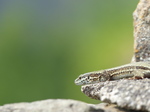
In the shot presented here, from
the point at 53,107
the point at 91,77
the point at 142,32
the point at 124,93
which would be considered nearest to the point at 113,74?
the point at 91,77

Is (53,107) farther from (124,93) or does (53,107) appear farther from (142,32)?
(142,32)

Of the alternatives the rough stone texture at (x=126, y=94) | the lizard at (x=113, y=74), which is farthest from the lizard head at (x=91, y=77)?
the rough stone texture at (x=126, y=94)

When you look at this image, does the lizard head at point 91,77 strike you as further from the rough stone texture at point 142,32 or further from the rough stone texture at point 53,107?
the rough stone texture at point 53,107

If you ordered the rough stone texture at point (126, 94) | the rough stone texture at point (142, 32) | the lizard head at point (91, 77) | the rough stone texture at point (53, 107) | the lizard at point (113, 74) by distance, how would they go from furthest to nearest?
the rough stone texture at point (142, 32), the lizard head at point (91, 77), the lizard at point (113, 74), the rough stone texture at point (126, 94), the rough stone texture at point (53, 107)

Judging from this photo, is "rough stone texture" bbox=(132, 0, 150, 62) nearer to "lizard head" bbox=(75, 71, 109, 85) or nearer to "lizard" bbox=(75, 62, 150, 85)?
"lizard" bbox=(75, 62, 150, 85)

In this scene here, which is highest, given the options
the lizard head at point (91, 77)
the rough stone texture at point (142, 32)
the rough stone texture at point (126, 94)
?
the rough stone texture at point (142, 32)

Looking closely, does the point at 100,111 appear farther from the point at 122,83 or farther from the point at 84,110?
the point at 122,83
